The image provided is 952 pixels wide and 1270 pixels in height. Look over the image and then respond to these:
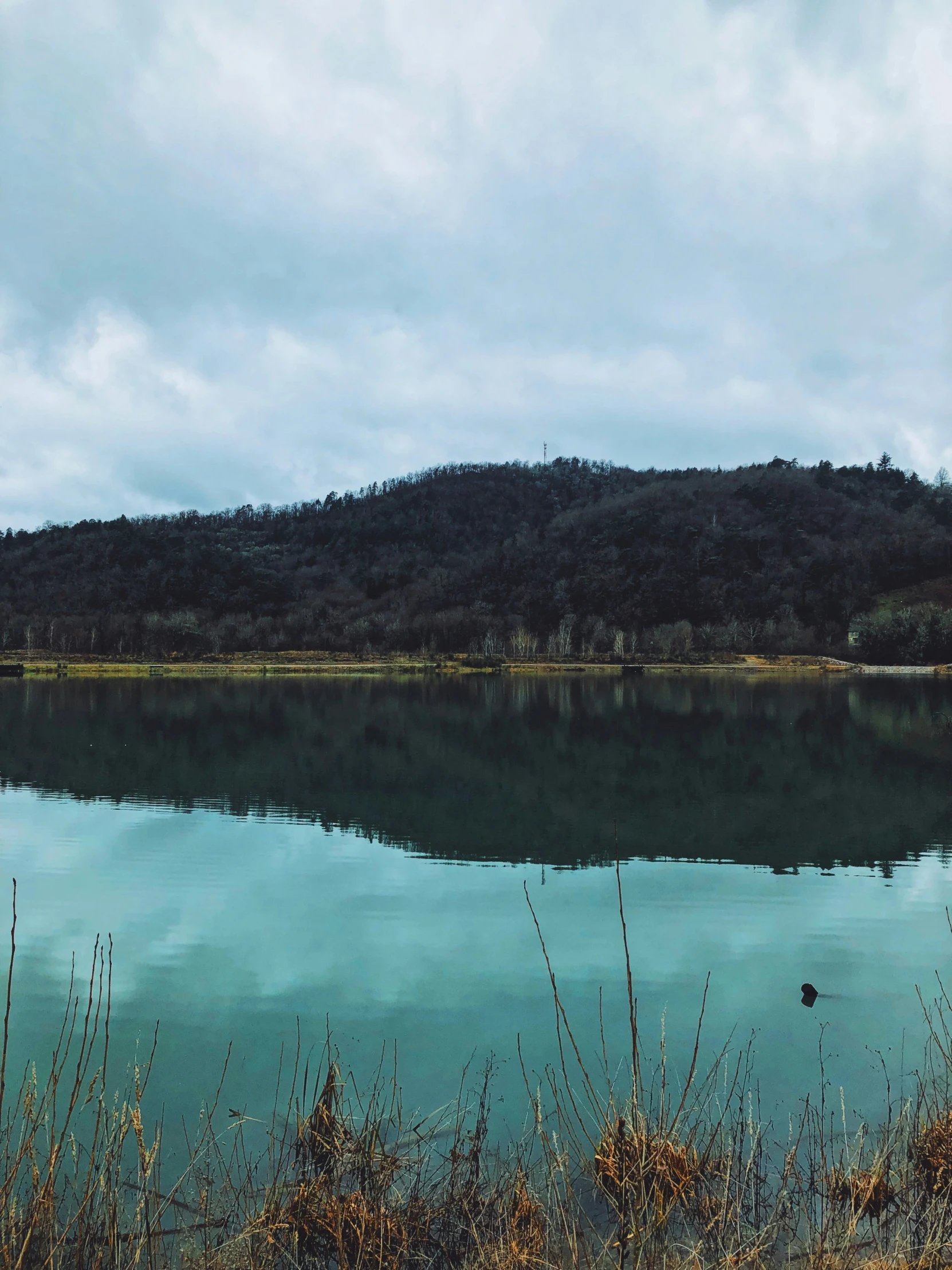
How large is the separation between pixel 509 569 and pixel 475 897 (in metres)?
138

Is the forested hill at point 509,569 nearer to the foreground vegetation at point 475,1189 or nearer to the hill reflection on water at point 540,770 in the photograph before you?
the hill reflection on water at point 540,770

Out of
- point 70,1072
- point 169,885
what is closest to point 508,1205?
point 70,1072

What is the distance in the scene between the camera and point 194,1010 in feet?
22.7

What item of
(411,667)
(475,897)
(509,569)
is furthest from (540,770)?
(509,569)

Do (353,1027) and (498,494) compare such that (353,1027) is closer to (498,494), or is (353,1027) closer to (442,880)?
(442,880)

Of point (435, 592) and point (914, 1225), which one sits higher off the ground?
point (435, 592)

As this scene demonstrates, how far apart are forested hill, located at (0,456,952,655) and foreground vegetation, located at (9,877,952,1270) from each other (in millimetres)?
94917

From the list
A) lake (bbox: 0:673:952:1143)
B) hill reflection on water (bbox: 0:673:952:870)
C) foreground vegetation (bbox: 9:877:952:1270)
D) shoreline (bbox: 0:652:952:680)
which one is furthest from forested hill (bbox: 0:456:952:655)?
foreground vegetation (bbox: 9:877:952:1270)

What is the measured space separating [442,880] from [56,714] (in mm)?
28617

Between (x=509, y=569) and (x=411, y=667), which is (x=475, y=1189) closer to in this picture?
(x=411, y=667)

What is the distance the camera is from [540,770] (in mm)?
21859

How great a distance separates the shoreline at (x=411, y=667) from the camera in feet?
248

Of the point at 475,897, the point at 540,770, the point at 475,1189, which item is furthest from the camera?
the point at 540,770

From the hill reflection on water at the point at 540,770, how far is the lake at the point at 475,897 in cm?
13
